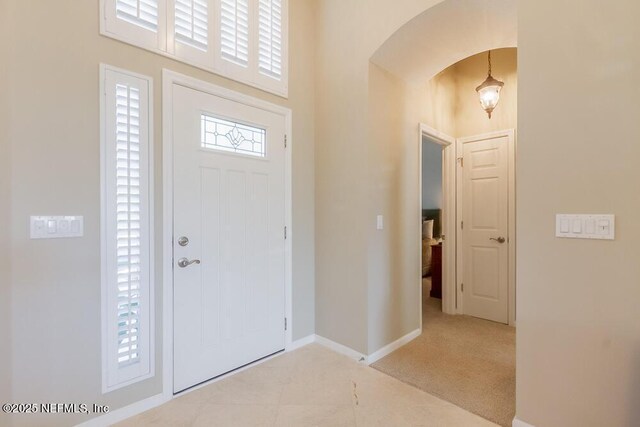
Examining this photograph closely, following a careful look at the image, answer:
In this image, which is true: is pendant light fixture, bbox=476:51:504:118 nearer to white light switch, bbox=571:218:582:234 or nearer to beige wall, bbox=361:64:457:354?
beige wall, bbox=361:64:457:354

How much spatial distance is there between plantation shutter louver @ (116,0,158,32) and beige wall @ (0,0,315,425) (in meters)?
0.13

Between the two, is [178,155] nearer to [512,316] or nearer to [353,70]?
[353,70]

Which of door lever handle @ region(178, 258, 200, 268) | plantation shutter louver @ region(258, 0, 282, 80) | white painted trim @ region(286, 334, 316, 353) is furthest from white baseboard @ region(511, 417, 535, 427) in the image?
plantation shutter louver @ region(258, 0, 282, 80)

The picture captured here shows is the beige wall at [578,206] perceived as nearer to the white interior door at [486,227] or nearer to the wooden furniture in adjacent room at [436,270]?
the white interior door at [486,227]

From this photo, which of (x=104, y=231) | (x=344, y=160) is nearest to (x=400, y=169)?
(x=344, y=160)

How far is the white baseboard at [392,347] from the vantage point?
8.08 feet

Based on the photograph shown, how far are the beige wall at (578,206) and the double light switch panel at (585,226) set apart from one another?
3 centimetres

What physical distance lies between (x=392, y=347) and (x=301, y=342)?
0.84m

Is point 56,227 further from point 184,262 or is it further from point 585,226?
point 585,226

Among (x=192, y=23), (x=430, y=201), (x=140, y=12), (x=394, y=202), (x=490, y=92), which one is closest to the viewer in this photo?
(x=140, y=12)

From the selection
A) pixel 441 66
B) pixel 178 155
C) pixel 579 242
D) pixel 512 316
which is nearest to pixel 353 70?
pixel 441 66

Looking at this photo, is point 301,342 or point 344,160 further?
point 301,342

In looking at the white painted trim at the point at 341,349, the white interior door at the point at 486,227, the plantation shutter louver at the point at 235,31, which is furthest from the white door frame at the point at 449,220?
the plantation shutter louver at the point at 235,31

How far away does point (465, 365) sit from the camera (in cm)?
238
